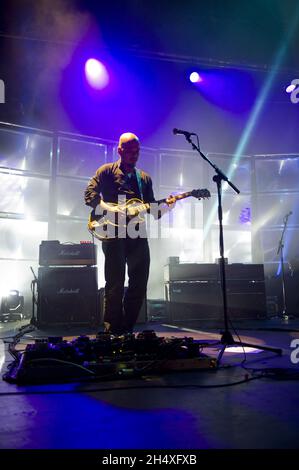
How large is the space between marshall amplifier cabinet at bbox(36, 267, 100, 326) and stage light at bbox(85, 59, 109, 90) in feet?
12.9

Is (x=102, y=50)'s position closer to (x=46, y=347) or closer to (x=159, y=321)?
(x=159, y=321)

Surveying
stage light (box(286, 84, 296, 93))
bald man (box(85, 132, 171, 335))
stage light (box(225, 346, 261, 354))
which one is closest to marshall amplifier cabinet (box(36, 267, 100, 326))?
bald man (box(85, 132, 171, 335))

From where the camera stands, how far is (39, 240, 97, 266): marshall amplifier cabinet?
194 inches

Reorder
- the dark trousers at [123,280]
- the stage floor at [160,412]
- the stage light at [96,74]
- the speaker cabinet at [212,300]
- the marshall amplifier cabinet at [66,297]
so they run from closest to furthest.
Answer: the stage floor at [160,412] < the dark trousers at [123,280] < the marshall amplifier cabinet at [66,297] < the speaker cabinet at [212,300] < the stage light at [96,74]

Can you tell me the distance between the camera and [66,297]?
4785 millimetres

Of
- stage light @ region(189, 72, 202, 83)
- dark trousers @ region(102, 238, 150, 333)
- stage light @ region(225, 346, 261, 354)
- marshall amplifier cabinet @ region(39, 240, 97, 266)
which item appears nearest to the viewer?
stage light @ region(225, 346, 261, 354)

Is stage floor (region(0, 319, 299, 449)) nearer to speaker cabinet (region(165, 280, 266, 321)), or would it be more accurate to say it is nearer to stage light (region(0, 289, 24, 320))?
speaker cabinet (region(165, 280, 266, 321))

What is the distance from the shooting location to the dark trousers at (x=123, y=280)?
306 cm

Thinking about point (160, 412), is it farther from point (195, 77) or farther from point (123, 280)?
point (195, 77)

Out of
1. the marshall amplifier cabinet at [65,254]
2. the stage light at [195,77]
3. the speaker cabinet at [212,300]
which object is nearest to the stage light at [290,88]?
the stage light at [195,77]

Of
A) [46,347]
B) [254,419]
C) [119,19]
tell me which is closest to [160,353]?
[46,347]

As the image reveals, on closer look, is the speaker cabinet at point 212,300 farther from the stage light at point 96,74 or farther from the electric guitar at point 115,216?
the stage light at point 96,74

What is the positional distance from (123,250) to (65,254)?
6.37 feet

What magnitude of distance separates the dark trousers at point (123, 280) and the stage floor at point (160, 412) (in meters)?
1.12
